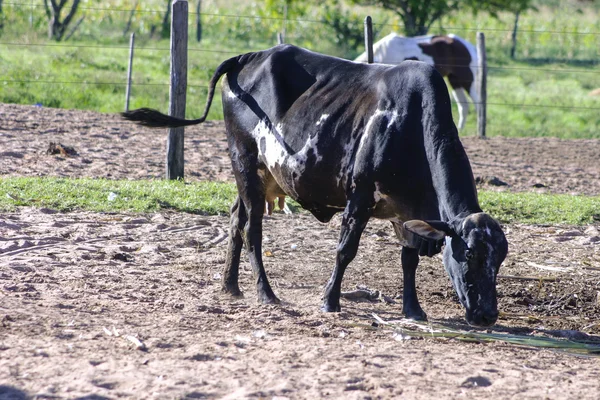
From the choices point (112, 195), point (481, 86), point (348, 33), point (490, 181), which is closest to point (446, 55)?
point (481, 86)

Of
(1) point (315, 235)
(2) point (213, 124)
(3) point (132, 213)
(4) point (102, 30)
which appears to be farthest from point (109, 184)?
(4) point (102, 30)

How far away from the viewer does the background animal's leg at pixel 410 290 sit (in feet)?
19.2

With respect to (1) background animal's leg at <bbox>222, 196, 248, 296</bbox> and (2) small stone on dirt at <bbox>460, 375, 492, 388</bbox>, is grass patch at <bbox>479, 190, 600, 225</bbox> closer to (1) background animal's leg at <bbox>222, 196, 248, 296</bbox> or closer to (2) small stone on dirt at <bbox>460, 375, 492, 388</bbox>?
(1) background animal's leg at <bbox>222, 196, 248, 296</bbox>

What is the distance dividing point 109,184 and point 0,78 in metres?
7.20

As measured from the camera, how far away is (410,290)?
5961 mm

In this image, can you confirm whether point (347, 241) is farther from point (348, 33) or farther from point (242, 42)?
point (242, 42)

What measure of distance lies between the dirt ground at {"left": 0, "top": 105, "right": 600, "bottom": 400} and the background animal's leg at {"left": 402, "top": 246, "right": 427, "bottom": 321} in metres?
0.10

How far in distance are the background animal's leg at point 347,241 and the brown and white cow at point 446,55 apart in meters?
11.3

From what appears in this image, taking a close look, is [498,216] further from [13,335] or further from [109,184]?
[13,335]

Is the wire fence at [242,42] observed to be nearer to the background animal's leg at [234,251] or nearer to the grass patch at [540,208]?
the grass patch at [540,208]

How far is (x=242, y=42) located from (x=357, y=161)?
2289 centimetres

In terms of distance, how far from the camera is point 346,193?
19.2 ft

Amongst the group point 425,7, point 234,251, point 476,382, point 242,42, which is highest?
point 425,7

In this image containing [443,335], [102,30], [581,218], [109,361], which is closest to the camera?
[109,361]
